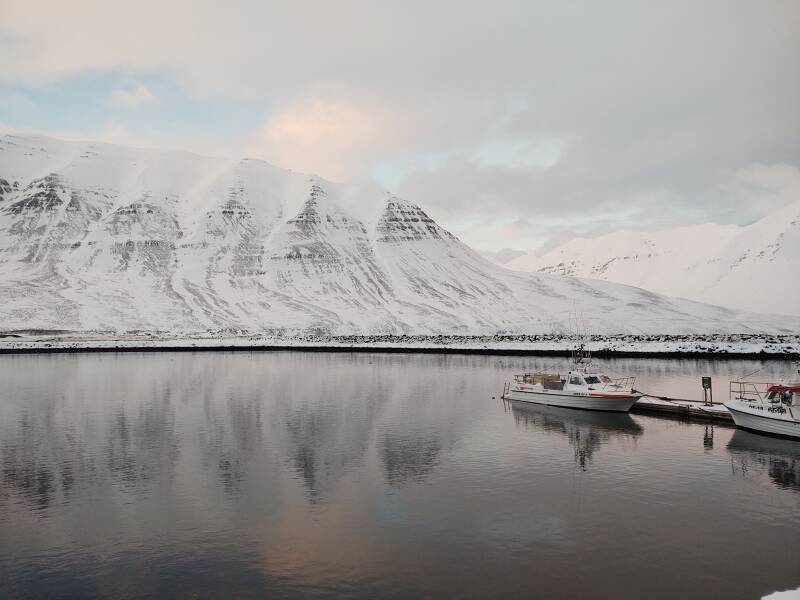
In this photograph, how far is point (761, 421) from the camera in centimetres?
3725

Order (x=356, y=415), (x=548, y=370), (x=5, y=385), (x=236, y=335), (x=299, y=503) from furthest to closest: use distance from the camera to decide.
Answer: (x=236, y=335)
(x=548, y=370)
(x=5, y=385)
(x=356, y=415)
(x=299, y=503)

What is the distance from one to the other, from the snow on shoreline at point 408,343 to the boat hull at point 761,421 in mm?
74318

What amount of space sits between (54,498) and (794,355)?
108377mm

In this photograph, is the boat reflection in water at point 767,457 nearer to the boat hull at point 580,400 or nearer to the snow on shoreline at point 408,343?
the boat hull at point 580,400

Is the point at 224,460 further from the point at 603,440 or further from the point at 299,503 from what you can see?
the point at 603,440

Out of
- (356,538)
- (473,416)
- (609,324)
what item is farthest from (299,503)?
(609,324)

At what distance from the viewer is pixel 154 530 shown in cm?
2130

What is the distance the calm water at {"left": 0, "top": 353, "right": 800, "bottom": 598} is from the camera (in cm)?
1755

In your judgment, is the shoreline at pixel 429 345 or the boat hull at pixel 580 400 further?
the shoreline at pixel 429 345

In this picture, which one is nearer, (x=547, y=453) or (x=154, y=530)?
(x=154, y=530)

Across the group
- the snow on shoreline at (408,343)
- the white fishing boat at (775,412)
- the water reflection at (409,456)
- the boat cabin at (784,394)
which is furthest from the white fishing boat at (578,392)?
the snow on shoreline at (408,343)

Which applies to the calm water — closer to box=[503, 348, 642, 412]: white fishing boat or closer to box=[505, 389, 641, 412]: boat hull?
box=[505, 389, 641, 412]: boat hull

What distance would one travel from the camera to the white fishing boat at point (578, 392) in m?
46.8

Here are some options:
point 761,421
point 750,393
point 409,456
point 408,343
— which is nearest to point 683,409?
point 750,393
